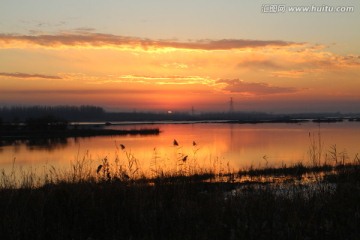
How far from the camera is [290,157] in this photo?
28.5 m

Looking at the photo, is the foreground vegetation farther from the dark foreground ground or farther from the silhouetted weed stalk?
the silhouetted weed stalk

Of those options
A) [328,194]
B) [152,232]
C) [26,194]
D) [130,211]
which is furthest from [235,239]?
[26,194]

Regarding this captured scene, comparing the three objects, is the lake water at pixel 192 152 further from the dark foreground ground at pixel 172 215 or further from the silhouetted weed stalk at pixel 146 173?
the dark foreground ground at pixel 172 215

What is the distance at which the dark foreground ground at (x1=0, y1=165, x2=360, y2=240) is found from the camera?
537 centimetres

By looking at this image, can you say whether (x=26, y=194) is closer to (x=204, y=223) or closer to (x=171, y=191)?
(x=171, y=191)

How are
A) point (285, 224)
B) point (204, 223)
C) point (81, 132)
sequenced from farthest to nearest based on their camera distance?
point (81, 132), point (204, 223), point (285, 224)

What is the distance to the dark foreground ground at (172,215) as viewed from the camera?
5.37 meters

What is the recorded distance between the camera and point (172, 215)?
6.34 metres

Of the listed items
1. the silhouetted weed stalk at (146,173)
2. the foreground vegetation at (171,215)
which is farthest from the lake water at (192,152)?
the foreground vegetation at (171,215)

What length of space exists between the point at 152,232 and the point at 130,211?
3.26 feet

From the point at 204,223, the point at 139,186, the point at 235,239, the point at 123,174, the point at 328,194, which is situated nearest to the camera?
the point at 235,239

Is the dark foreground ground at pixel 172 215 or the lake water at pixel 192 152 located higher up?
the dark foreground ground at pixel 172 215

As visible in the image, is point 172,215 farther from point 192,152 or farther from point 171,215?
point 192,152

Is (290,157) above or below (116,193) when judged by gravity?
below
